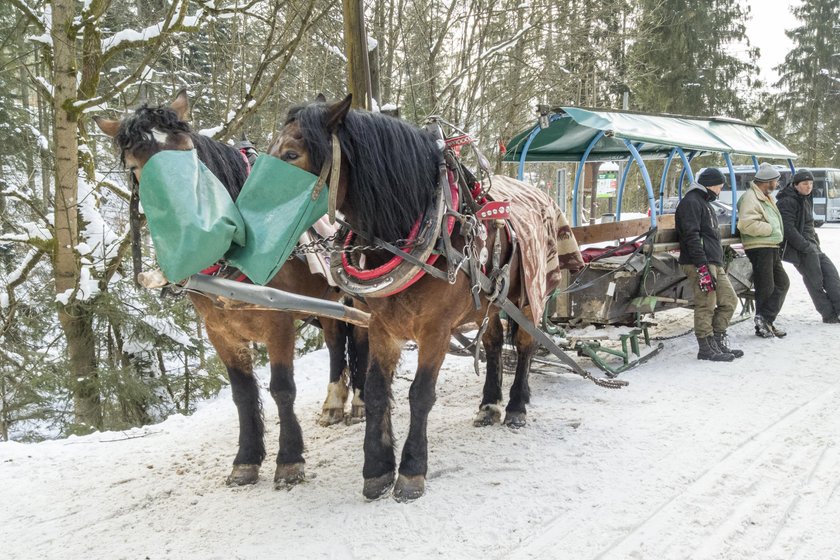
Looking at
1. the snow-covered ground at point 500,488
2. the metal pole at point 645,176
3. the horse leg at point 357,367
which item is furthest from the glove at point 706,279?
the horse leg at point 357,367

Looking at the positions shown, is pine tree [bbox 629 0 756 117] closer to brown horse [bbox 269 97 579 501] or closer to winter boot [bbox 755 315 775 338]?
winter boot [bbox 755 315 775 338]

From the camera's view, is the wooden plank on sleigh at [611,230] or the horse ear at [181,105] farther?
the wooden plank on sleigh at [611,230]

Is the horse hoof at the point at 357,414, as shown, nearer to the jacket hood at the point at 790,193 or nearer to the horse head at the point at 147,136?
the horse head at the point at 147,136

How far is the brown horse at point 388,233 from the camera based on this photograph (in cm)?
271

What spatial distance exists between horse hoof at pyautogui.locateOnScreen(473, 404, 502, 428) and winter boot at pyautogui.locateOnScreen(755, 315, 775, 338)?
383 centimetres

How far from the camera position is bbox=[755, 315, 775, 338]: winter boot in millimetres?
6719

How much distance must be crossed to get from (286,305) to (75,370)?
431cm

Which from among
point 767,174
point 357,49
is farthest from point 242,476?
point 767,174

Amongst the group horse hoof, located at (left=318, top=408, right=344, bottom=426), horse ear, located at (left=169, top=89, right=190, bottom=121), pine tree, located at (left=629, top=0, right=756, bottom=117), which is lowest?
horse hoof, located at (left=318, top=408, right=344, bottom=426)

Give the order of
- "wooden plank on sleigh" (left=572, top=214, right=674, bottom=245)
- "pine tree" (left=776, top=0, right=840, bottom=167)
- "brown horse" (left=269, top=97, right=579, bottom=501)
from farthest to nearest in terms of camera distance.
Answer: "pine tree" (left=776, top=0, right=840, bottom=167), "wooden plank on sleigh" (left=572, top=214, right=674, bottom=245), "brown horse" (left=269, top=97, right=579, bottom=501)

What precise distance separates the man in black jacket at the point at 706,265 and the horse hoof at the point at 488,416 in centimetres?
A: 257

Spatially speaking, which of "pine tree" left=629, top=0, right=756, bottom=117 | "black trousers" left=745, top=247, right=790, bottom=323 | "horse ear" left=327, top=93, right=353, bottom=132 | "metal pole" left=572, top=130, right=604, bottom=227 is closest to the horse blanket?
"horse ear" left=327, top=93, right=353, bottom=132

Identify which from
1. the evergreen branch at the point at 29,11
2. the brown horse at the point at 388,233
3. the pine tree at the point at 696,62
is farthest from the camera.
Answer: the pine tree at the point at 696,62

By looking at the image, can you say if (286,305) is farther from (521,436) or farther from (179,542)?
(521,436)
